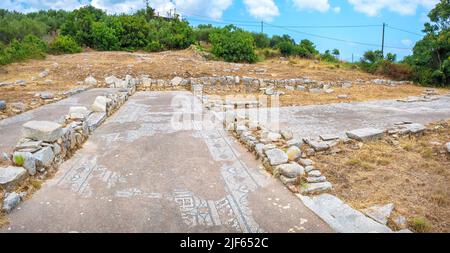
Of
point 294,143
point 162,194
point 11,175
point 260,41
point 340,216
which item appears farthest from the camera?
point 260,41

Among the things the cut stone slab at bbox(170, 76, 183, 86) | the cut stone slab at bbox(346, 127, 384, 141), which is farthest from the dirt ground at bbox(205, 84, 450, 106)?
the cut stone slab at bbox(346, 127, 384, 141)

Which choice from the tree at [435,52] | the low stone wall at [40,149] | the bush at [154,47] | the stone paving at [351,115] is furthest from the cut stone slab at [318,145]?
the bush at [154,47]

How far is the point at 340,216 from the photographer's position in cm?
395

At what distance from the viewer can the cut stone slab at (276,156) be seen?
537 centimetres

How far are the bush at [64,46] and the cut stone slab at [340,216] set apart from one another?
2338 centimetres

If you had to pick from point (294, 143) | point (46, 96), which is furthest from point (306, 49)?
point (294, 143)

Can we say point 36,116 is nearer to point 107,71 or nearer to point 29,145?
point 29,145

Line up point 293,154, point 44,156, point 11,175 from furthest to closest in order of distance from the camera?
point 293,154
point 44,156
point 11,175

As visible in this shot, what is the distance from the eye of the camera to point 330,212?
4059 millimetres

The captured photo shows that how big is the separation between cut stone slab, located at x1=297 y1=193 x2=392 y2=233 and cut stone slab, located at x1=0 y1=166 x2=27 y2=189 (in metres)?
3.68

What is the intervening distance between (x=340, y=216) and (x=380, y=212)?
21.0 inches

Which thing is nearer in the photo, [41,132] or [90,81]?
[41,132]
